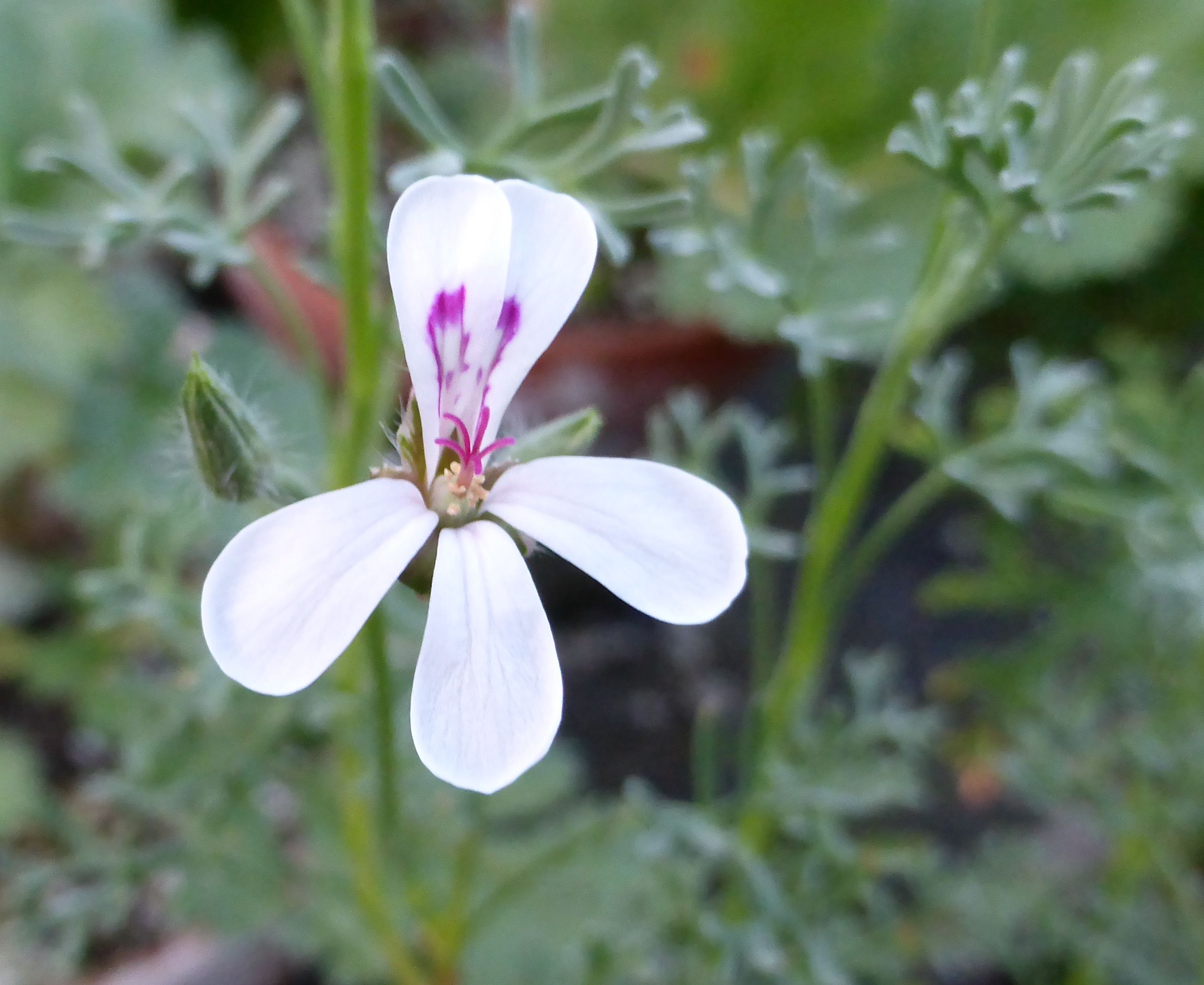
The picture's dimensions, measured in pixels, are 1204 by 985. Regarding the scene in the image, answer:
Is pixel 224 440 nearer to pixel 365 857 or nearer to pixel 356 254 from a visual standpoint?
pixel 356 254

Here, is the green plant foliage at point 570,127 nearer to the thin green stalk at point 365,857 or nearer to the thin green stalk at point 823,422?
the thin green stalk at point 823,422

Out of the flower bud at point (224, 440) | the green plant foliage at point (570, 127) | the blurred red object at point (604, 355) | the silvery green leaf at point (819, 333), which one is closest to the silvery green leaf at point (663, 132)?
the green plant foliage at point (570, 127)

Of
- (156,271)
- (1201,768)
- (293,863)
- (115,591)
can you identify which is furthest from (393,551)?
(156,271)

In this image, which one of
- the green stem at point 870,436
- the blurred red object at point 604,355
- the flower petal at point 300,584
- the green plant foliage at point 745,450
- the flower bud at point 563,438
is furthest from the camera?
the blurred red object at point 604,355

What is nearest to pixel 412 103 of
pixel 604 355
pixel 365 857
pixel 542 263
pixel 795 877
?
pixel 542 263

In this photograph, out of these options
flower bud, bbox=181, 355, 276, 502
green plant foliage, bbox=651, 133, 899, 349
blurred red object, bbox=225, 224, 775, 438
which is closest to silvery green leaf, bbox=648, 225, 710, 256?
green plant foliage, bbox=651, 133, 899, 349
